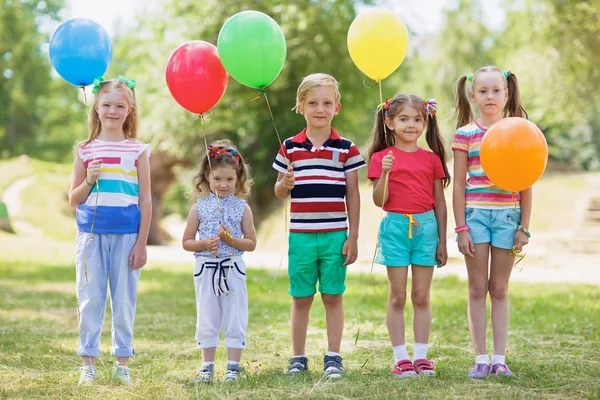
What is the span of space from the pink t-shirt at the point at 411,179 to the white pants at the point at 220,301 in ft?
3.10

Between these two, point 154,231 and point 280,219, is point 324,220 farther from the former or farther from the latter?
point 154,231

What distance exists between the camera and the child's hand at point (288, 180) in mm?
3770

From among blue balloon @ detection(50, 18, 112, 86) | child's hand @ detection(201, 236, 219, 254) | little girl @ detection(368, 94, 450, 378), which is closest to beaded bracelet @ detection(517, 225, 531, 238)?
little girl @ detection(368, 94, 450, 378)

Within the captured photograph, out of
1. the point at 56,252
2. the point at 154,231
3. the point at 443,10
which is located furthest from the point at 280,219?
the point at 443,10

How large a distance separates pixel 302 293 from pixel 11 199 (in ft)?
50.4

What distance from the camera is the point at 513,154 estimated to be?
3.56 m

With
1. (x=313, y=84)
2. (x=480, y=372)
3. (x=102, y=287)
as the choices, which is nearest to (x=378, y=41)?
(x=313, y=84)

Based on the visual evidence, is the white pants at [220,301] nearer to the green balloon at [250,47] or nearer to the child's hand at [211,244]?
the child's hand at [211,244]

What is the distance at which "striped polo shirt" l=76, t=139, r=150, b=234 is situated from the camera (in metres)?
3.71

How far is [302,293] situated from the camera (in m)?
3.89

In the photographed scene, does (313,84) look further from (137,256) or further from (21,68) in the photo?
(21,68)

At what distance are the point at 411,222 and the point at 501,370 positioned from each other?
3.11 ft

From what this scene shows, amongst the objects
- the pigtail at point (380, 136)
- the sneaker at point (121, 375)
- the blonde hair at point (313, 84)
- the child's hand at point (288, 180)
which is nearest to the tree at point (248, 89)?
the pigtail at point (380, 136)

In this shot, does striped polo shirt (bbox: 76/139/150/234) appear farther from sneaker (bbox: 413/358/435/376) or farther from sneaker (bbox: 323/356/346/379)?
sneaker (bbox: 413/358/435/376)
